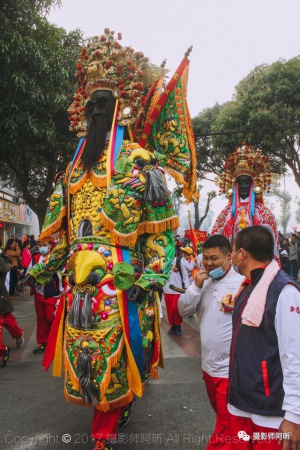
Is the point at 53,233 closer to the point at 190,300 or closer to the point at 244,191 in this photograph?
the point at 190,300

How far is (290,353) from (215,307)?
118 cm

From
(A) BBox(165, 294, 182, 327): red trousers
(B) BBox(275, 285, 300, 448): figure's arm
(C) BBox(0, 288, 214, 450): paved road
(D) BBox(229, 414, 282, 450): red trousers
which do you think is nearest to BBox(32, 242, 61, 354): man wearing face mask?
(C) BBox(0, 288, 214, 450): paved road

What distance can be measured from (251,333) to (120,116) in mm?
1939

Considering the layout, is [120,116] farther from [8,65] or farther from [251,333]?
[8,65]

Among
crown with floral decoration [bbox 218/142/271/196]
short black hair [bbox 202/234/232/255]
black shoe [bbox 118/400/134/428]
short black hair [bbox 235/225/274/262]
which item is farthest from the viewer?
crown with floral decoration [bbox 218/142/271/196]

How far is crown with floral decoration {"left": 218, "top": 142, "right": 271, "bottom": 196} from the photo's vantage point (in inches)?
226

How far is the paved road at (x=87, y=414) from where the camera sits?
10.6ft

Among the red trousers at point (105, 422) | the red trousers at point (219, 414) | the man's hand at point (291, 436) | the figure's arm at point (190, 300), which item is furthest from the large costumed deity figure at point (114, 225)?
the man's hand at point (291, 436)

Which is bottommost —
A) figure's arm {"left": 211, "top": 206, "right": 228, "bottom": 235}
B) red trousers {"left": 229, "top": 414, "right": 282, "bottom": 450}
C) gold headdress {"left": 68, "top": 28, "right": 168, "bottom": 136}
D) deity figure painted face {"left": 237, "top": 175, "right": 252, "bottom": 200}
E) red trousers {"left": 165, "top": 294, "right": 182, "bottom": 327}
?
red trousers {"left": 165, "top": 294, "right": 182, "bottom": 327}

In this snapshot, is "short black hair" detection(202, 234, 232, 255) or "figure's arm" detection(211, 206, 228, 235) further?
"figure's arm" detection(211, 206, 228, 235)

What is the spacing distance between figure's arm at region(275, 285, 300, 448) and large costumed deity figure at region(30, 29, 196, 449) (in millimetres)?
957

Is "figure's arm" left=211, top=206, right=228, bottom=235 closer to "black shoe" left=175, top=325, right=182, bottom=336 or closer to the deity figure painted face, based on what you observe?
the deity figure painted face

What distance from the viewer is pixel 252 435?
2.08m

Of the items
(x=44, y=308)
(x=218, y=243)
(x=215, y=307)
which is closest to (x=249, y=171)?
(x=218, y=243)
